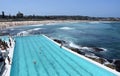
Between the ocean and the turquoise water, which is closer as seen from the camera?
the turquoise water

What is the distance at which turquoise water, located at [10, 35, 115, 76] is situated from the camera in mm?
11461

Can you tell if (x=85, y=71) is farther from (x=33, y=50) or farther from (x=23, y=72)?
(x=33, y=50)

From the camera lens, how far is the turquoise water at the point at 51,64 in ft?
37.6

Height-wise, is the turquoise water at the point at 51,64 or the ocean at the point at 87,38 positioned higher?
the turquoise water at the point at 51,64

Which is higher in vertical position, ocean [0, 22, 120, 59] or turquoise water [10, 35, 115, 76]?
turquoise water [10, 35, 115, 76]

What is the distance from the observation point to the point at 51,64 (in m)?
13.2

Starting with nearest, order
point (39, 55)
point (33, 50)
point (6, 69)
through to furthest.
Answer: point (6, 69) < point (39, 55) < point (33, 50)

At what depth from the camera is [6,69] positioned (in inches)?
477

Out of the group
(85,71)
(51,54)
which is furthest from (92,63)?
(51,54)

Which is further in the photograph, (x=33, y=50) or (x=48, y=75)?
(x=33, y=50)

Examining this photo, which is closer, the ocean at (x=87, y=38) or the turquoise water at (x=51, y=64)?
the turquoise water at (x=51, y=64)

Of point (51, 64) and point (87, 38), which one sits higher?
point (51, 64)

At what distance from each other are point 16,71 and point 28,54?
3.99m

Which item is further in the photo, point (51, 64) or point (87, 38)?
point (87, 38)
